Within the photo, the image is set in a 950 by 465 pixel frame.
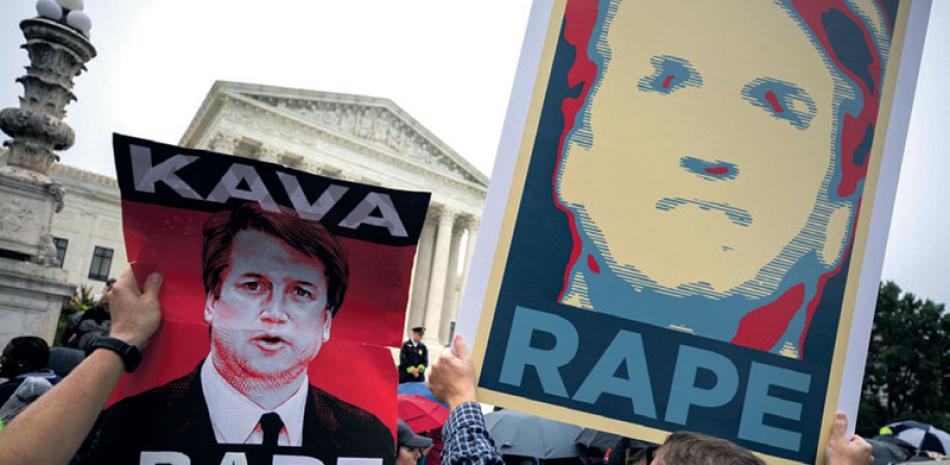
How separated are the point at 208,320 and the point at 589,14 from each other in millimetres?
1434

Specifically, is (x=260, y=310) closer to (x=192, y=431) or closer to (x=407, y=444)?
(x=192, y=431)

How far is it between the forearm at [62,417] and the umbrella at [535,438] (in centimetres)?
265

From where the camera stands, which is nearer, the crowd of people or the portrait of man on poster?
the crowd of people

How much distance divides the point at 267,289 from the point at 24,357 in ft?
9.15

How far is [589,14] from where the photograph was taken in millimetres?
1998

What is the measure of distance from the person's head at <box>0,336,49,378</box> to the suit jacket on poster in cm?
257

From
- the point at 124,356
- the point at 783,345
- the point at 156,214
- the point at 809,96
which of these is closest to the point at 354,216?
the point at 156,214

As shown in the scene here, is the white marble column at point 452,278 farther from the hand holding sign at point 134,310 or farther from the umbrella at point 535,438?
the hand holding sign at point 134,310

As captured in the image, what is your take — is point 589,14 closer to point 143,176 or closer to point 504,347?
point 504,347

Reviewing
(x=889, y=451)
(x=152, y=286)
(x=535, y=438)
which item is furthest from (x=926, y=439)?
(x=152, y=286)

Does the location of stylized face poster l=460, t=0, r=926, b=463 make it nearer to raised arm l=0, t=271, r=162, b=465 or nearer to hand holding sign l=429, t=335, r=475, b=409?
hand holding sign l=429, t=335, r=475, b=409

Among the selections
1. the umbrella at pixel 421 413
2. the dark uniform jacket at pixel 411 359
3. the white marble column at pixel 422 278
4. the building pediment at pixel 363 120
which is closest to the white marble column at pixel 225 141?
the building pediment at pixel 363 120

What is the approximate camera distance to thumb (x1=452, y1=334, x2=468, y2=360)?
1.72 m

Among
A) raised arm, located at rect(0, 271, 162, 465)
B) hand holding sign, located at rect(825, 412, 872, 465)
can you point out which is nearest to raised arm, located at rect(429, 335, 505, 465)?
raised arm, located at rect(0, 271, 162, 465)
